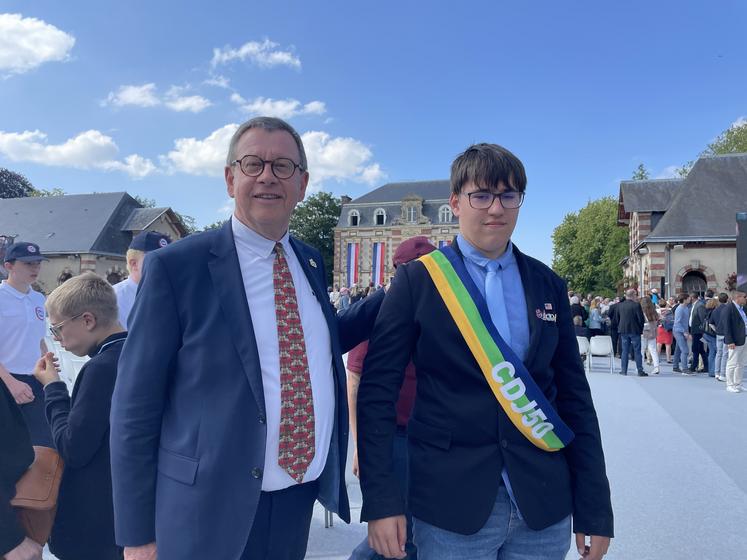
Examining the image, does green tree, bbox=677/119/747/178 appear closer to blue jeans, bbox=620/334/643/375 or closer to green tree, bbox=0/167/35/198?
blue jeans, bbox=620/334/643/375

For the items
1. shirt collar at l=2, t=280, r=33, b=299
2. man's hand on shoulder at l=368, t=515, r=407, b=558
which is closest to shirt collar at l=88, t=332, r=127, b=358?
man's hand on shoulder at l=368, t=515, r=407, b=558

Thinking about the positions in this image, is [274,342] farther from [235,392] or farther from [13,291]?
[13,291]

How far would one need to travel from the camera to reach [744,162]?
89.4ft

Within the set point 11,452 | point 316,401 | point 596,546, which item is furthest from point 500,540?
point 11,452

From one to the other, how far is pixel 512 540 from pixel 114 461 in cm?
135

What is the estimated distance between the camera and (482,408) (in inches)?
70.6

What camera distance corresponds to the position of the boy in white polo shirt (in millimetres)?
4453

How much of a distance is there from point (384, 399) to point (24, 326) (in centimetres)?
429

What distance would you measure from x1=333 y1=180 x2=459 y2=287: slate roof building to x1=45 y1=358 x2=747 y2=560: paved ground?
43466 mm

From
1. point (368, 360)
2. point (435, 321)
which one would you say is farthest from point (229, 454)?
point (435, 321)

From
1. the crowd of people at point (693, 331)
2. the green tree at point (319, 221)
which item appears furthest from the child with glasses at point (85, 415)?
the green tree at point (319, 221)

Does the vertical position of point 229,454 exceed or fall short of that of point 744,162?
it falls short

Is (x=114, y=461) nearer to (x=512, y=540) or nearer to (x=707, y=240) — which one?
(x=512, y=540)

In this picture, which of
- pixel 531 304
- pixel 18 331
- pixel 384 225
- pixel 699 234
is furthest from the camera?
pixel 384 225
